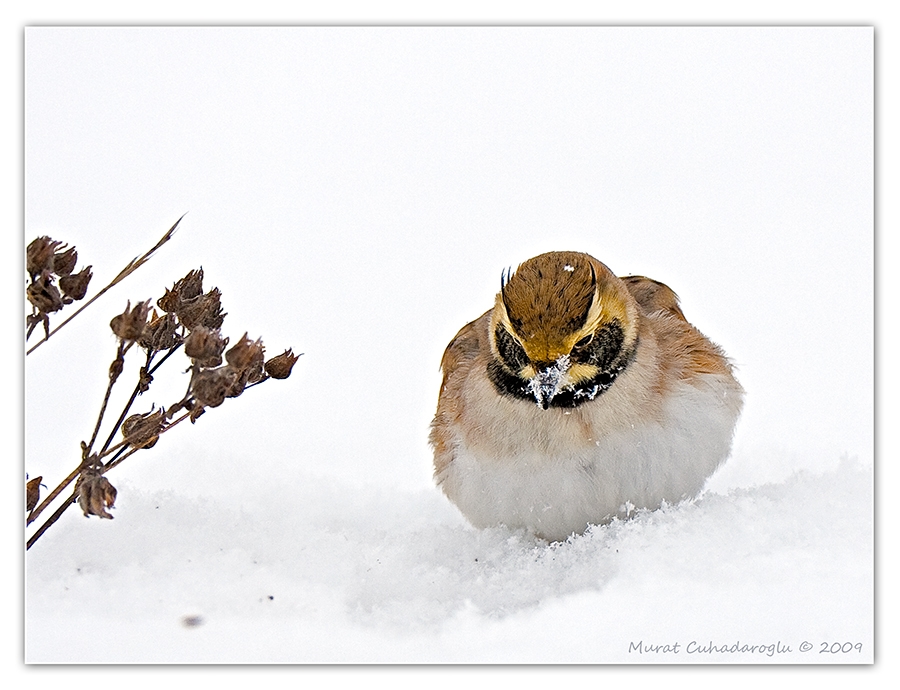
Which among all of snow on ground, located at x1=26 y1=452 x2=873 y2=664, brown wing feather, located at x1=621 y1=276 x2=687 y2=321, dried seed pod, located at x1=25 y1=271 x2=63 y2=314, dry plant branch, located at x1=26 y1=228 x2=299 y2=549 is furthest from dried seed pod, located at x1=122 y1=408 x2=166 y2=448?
brown wing feather, located at x1=621 y1=276 x2=687 y2=321

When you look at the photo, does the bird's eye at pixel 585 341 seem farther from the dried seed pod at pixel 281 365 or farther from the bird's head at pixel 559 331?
the dried seed pod at pixel 281 365

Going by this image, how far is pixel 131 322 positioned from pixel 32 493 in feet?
1.82

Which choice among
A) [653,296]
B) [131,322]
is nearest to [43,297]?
[131,322]

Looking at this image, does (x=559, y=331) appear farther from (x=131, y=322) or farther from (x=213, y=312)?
(x=131, y=322)

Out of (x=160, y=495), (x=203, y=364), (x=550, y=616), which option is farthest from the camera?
(x=160, y=495)

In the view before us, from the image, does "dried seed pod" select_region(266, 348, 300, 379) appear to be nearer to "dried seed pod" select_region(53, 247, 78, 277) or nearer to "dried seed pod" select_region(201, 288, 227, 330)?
"dried seed pod" select_region(201, 288, 227, 330)

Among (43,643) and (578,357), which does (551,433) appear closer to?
(578,357)

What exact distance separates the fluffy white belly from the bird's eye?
235 mm

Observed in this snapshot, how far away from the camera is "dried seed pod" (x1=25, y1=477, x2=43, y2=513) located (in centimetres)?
256

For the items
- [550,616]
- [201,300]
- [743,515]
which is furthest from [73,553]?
[743,515]

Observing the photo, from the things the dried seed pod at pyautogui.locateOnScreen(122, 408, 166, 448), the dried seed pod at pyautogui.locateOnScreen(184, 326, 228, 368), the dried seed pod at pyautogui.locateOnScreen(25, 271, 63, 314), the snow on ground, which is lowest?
the snow on ground

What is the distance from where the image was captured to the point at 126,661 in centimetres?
259

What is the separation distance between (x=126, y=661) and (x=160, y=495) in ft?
2.60

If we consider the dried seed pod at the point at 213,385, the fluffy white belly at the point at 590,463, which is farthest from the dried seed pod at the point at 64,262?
the fluffy white belly at the point at 590,463
